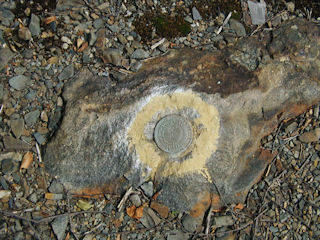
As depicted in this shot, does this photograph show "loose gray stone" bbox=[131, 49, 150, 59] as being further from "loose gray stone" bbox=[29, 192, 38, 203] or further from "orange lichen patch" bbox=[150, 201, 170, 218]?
"loose gray stone" bbox=[29, 192, 38, 203]

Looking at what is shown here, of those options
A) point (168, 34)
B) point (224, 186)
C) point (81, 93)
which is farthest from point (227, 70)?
point (81, 93)

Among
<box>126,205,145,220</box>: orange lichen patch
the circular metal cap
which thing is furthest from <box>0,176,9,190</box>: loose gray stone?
the circular metal cap

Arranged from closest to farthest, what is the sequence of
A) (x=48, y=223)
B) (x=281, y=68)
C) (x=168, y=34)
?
1. (x=48, y=223)
2. (x=281, y=68)
3. (x=168, y=34)

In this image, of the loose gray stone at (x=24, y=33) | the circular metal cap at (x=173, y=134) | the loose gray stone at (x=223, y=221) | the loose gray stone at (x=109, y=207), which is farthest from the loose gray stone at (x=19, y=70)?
the loose gray stone at (x=223, y=221)

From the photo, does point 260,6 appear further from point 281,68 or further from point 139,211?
point 139,211

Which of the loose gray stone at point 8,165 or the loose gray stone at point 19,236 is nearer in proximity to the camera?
the loose gray stone at point 19,236

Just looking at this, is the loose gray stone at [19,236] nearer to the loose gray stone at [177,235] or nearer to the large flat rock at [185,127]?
the large flat rock at [185,127]

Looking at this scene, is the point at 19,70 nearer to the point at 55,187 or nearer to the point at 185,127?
the point at 55,187
